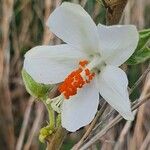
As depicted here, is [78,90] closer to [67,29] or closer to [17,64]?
[67,29]

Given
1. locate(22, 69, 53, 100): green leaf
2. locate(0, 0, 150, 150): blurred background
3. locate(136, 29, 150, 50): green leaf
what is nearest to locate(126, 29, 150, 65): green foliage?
locate(136, 29, 150, 50): green leaf

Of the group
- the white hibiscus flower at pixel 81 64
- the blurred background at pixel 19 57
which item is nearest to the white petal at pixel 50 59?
the white hibiscus flower at pixel 81 64

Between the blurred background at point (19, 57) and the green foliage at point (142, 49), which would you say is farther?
the blurred background at point (19, 57)

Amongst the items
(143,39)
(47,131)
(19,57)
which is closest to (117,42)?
(143,39)

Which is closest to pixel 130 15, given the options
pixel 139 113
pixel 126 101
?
pixel 139 113

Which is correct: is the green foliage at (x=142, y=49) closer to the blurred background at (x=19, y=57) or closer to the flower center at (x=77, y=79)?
the flower center at (x=77, y=79)

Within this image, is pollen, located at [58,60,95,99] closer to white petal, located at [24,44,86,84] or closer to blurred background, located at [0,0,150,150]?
white petal, located at [24,44,86,84]

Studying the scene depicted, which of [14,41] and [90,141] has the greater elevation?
[90,141]
